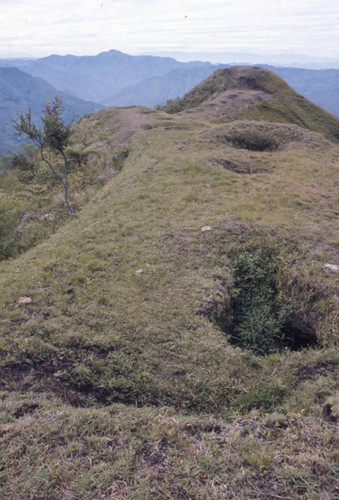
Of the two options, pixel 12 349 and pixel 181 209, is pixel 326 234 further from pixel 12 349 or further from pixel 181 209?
pixel 12 349

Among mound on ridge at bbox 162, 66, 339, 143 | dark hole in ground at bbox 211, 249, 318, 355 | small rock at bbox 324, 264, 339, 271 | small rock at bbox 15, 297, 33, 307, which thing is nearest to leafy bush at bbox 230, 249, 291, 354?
dark hole in ground at bbox 211, 249, 318, 355

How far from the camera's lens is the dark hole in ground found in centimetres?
674

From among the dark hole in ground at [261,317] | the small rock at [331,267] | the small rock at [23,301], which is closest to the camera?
the dark hole in ground at [261,317]

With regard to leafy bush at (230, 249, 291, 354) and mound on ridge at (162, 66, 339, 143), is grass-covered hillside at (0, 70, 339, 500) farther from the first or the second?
mound on ridge at (162, 66, 339, 143)

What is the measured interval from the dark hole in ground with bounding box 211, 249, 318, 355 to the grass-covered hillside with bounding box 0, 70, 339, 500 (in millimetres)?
37

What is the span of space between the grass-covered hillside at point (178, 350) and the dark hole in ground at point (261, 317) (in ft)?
0.12

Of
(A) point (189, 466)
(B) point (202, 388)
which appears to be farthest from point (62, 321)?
(A) point (189, 466)

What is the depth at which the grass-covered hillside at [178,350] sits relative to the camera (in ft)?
11.9

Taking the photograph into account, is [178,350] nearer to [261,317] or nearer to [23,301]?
[261,317]

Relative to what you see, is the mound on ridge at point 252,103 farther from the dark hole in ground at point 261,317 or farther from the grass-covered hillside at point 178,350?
the dark hole in ground at point 261,317

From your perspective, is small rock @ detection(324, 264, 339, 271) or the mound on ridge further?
the mound on ridge

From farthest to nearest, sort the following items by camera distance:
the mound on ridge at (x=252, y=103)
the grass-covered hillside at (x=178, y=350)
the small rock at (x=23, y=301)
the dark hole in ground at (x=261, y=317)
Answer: the mound on ridge at (x=252, y=103) → the small rock at (x=23, y=301) → the dark hole in ground at (x=261, y=317) → the grass-covered hillside at (x=178, y=350)

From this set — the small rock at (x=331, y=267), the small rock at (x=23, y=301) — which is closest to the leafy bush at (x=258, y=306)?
the small rock at (x=331, y=267)

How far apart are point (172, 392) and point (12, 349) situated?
3.11 meters
